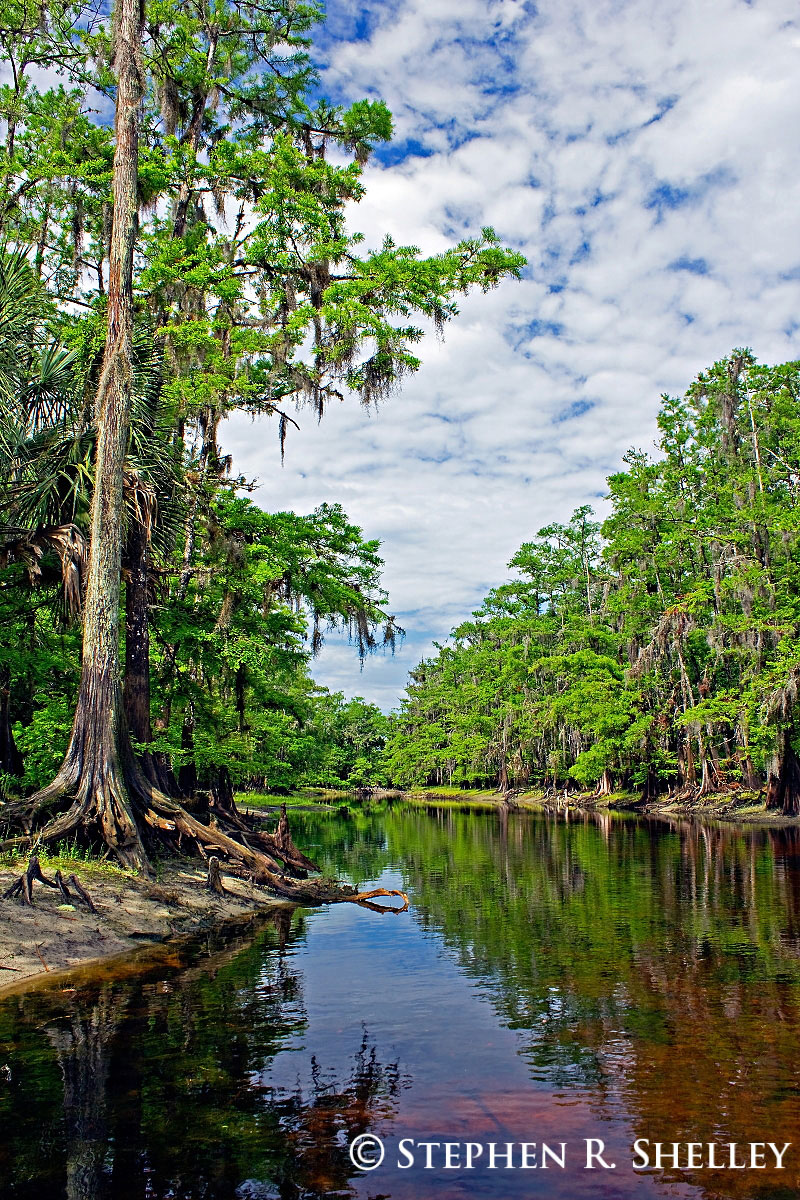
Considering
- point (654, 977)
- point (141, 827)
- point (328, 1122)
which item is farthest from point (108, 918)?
point (654, 977)

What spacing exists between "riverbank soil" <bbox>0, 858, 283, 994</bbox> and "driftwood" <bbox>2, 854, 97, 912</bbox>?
74 mm

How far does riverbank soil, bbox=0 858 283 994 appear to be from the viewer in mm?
9062

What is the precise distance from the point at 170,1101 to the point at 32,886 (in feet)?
16.7

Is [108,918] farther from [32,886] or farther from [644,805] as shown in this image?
[644,805]

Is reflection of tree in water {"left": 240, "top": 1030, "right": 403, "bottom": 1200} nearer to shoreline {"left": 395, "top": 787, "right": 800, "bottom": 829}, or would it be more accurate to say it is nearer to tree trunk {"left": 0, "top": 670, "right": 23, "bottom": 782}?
tree trunk {"left": 0, "top": 670, "right": 23, "bottom": 782}

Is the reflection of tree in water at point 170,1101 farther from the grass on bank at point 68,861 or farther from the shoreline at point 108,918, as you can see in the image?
the grass on bank at point 68,861

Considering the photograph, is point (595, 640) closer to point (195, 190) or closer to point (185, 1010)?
point (195, 190)

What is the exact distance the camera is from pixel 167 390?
1560 cm

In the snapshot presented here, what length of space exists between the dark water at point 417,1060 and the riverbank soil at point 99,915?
0.71 m

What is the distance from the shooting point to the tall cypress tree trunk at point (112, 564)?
11594 millimetres

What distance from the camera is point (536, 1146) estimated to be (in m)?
5.29

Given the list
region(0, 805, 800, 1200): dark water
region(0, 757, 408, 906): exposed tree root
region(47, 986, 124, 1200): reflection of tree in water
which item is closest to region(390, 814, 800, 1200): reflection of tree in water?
region(0, 805, 800, 1200): dark water

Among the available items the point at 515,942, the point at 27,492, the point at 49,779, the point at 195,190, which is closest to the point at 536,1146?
the point at 515,942

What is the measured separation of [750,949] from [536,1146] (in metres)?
6.64
